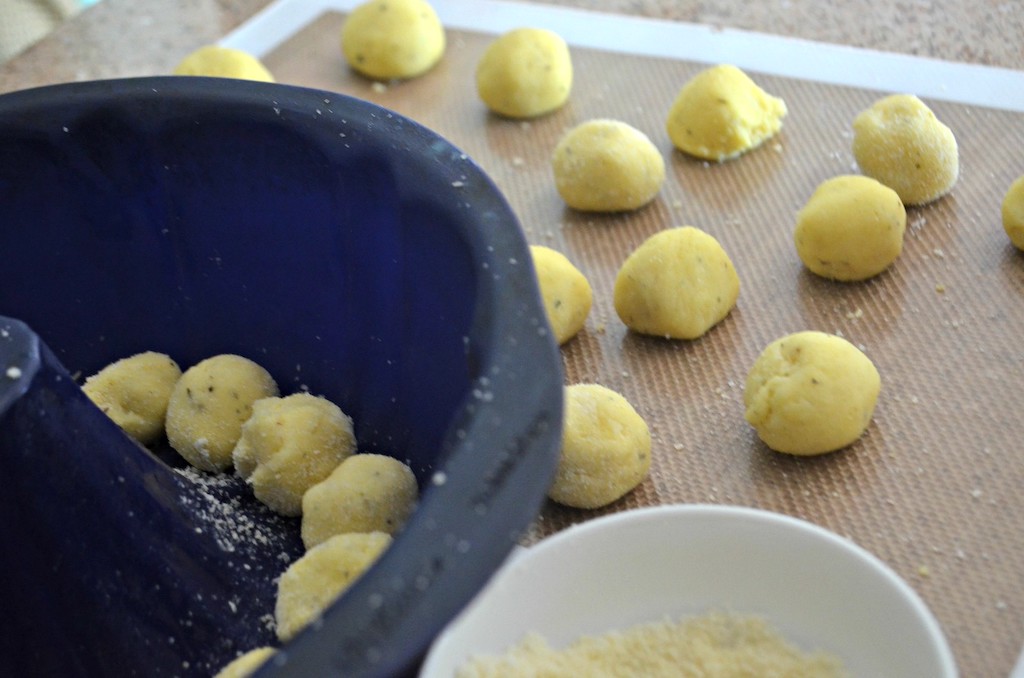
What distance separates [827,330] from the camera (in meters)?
0.69

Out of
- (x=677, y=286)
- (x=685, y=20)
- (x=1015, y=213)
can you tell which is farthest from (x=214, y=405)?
(x=685, y=20)

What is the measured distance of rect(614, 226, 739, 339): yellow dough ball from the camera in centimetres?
67

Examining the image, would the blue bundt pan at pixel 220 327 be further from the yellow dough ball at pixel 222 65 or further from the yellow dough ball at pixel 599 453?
the yellow dough ball at pixel 222 65

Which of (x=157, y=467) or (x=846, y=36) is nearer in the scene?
(x=157, y=467)

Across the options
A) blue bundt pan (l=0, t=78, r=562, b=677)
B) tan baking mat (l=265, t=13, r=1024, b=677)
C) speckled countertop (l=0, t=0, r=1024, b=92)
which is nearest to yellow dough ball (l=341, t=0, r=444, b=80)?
tan baking mat (l=265, t=13, r=1024, b=677)

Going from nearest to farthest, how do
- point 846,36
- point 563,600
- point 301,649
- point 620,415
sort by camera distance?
1. point 301,649
2. point 563,600
3. point 620,415
4. point 846,36

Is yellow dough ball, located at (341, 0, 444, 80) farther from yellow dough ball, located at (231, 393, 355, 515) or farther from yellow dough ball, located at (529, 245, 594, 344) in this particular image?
yellow dough ball, located at (231, 393, 355, 515)

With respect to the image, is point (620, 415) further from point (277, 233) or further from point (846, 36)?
point (846, 36)

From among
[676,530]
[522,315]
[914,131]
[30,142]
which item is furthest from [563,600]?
[914,131]

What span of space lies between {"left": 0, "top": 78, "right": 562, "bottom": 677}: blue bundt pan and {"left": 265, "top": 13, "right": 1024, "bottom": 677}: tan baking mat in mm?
159

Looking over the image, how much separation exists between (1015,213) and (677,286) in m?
0.23

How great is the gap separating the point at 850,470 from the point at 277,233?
327mm

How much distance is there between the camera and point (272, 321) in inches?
22.7

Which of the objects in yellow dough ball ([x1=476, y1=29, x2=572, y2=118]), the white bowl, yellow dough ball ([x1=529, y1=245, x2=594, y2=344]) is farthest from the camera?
yellow dough ball ([x1=476, y1=29, x2=572, y2=118])
